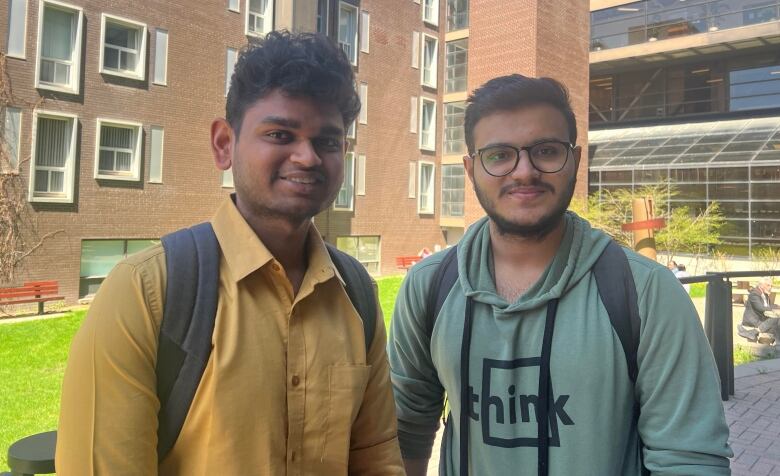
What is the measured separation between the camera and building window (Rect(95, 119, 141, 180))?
17.0 metres

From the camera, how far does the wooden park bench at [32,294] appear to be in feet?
45.7

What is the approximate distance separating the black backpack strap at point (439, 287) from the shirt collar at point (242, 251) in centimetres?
45

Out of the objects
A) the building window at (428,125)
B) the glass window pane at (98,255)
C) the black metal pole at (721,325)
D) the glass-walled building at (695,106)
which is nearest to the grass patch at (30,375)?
the glass window pane at (98,255)

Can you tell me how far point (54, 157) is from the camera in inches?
638

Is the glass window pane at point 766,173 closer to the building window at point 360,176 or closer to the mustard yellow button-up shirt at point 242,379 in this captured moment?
the building window at point 360,176

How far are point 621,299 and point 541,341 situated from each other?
0.82ft

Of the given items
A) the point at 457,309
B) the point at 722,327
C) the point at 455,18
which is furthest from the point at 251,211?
the point at 455,18

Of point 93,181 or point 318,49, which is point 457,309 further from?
point 93,181

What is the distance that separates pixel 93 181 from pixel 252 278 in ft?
55.9

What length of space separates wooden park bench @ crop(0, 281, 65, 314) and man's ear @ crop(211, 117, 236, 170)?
14.3 meters

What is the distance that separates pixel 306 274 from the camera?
159cm

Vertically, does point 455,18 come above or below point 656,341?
above

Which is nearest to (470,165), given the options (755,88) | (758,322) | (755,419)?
(755,419)

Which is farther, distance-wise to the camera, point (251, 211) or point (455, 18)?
point (455, 18)
